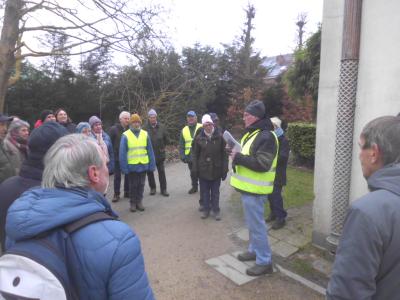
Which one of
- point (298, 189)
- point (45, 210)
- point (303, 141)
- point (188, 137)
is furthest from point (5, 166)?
point (303, 141)

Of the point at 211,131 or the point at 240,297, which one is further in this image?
the point at 211,131

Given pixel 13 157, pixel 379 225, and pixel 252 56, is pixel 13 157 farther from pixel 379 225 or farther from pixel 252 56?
pixel 252 56

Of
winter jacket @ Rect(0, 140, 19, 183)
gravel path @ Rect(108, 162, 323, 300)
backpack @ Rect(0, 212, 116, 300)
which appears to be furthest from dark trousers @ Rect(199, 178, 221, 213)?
backpack @ Rect(0, 212, 116, 300)

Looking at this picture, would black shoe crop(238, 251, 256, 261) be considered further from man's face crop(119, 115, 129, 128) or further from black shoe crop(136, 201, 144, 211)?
man's face crop(119, 115, 129, 128)

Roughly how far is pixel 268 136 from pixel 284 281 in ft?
5.55

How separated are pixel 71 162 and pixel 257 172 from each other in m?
2.50

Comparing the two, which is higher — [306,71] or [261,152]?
[306,71]

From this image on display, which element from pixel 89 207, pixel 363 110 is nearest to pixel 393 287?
pixel 89 207

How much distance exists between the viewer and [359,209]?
143 cm

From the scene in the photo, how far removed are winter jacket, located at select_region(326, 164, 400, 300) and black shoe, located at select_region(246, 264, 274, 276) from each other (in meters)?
2.36

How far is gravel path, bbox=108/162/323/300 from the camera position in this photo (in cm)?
352

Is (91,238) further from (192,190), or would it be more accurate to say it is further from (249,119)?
(192,190)

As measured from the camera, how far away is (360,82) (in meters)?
3.80

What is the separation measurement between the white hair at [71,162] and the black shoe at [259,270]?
286 centimetres
